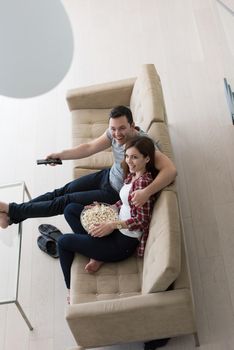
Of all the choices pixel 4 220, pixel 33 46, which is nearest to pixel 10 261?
pixel 4 220

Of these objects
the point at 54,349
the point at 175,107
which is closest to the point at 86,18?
the point at 175,107

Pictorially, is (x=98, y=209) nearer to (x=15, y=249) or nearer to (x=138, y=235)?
(x=138, y=235)

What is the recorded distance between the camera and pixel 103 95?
304cm

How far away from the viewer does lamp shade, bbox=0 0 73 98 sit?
2.38 feet

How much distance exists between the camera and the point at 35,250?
2957 millimetres

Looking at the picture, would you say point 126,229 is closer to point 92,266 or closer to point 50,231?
point 92,266

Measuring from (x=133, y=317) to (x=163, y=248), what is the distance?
379mm

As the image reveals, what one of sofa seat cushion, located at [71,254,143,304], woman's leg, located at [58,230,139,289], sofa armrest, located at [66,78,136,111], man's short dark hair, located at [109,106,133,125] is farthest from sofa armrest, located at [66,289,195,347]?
sofa armrest, located at [66,78,136,111]

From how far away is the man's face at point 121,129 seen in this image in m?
2.38

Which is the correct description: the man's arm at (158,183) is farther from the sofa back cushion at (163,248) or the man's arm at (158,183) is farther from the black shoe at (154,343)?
the black shoe at (154,343)

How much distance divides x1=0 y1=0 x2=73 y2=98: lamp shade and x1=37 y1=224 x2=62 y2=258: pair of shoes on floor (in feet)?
7.14

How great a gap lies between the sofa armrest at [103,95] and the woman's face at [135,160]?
869 millimetres

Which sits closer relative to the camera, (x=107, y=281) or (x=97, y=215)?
(x=107, y=281)

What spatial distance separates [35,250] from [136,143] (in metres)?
1.22
